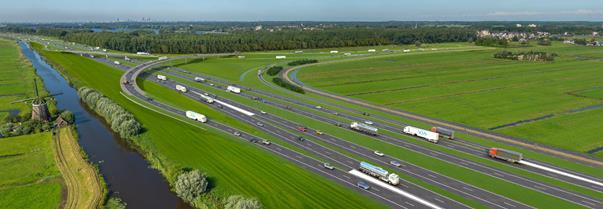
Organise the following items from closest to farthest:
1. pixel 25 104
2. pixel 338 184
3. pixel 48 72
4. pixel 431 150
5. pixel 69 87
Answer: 1. pixel 338 184
2. pixel 431 150
3. pixel 25 104
4. pixel 69 87
5. pixel 48 72

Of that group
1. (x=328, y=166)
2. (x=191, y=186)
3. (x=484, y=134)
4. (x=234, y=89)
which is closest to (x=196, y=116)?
(x=234, y=89)

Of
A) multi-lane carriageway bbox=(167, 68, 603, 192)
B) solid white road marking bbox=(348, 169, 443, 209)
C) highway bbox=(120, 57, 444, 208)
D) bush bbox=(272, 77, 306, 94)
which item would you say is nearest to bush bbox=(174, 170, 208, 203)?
highway bbox=(120, 57, 444, 208)

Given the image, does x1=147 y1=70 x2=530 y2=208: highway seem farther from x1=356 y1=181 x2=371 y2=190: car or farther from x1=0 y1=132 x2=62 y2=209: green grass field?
x1=0 y1=132 x2=62 y2=209: green grass field

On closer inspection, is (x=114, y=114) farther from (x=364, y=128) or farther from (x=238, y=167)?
(x=364, y=128)

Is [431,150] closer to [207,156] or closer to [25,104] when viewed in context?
[207,156]

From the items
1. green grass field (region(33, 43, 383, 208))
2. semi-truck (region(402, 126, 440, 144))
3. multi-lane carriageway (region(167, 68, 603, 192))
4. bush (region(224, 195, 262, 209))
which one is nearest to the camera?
bush (region(224, 195, 262, 209))

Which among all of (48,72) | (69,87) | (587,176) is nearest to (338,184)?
(587,176)
